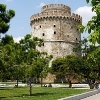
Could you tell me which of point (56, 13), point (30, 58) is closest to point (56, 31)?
point (56, 13)

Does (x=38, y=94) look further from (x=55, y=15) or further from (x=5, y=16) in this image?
(x=55, y=15)

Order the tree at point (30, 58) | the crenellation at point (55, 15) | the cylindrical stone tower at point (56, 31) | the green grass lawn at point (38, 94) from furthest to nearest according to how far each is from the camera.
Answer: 1. the crenellation at point (55, 15)
2. the cylindrical stone tower at point (56, 31)
3. the tree at point (30, 58)
4. the green grass lawn at point (38, 94)

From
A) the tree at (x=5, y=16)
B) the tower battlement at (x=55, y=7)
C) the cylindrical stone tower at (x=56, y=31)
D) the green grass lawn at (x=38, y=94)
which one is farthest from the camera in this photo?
the tower battlement at (x=55, y=7)

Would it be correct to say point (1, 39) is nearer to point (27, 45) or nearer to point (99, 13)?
point (27, 45)

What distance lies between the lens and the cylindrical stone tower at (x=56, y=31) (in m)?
50.7

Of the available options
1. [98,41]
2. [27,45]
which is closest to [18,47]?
[27,45]

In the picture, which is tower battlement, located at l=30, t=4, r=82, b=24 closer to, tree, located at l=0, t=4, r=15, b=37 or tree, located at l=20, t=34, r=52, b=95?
tree, located at l=20, t=34, r=52, b=95

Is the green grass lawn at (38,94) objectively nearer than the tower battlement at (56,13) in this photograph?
Yes

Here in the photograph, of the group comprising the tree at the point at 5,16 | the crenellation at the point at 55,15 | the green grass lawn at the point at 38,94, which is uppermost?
the crenellation at the point at 55,15

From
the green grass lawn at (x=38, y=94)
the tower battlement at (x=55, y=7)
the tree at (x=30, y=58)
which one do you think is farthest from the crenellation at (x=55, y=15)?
the tree at (x=30, y=58)

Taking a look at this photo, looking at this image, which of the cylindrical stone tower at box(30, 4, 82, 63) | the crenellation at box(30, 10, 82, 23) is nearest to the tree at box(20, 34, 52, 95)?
the cylindrical stone tower at box(30, 4, 82, 63)

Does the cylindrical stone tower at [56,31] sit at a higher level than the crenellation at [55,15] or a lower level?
lower

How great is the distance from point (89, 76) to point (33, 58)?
13.8m

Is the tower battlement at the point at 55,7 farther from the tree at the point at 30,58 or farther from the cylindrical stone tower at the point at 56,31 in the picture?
the tree at the point at 30,58
